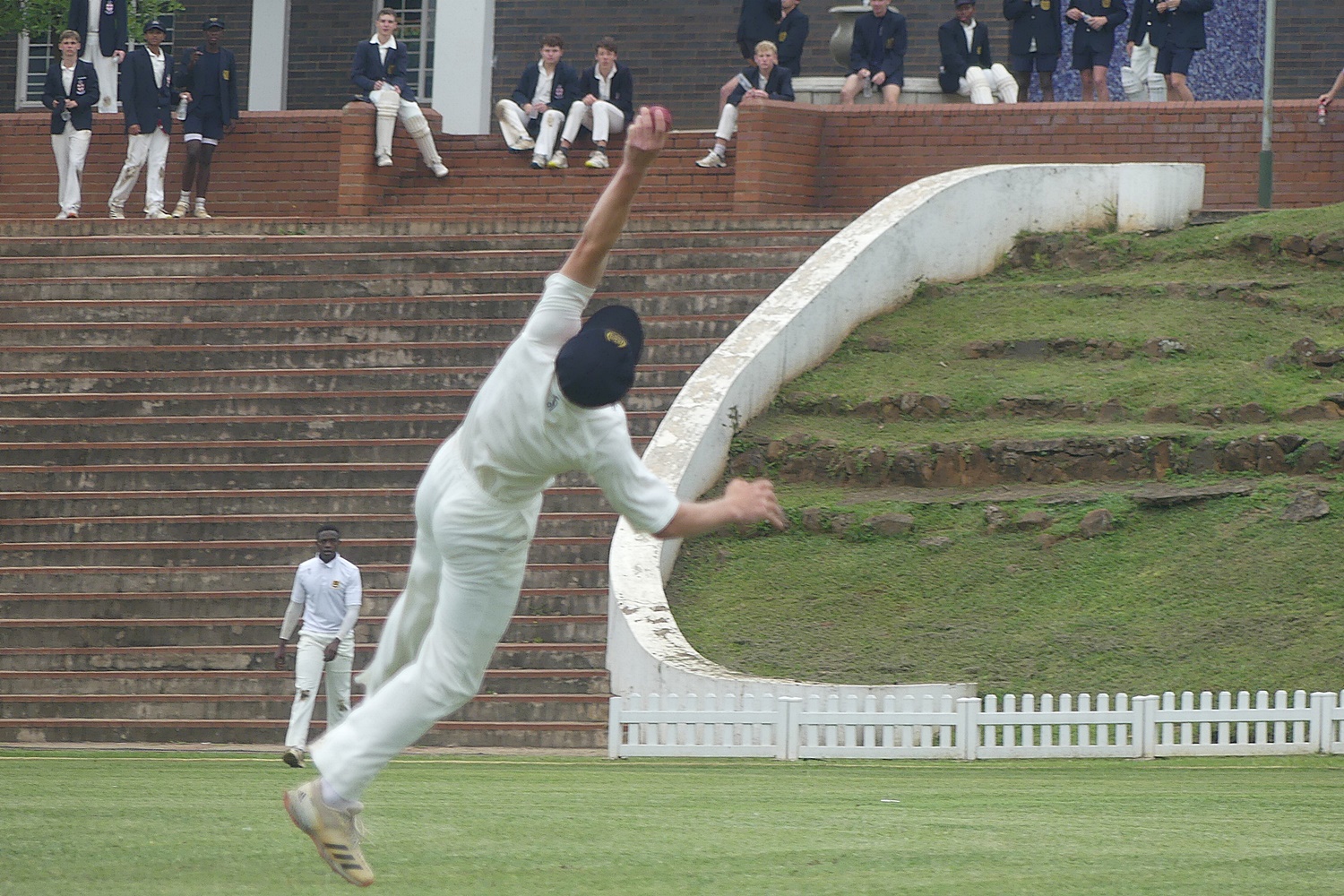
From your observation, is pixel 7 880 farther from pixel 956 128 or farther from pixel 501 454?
pixel 956 128

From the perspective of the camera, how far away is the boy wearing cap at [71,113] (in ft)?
71.2

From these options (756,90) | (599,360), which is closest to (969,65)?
(756,90)

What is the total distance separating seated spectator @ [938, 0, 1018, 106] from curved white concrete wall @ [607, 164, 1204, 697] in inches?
108

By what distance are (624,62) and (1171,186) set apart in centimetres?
1074

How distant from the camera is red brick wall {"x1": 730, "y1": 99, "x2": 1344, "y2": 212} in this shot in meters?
19.8

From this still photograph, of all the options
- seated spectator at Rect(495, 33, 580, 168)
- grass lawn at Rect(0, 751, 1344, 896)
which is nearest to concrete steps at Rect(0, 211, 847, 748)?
seated spectator at Rect(495, 33, 580, 168)

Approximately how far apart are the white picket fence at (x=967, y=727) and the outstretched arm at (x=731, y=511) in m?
Result: 6.15

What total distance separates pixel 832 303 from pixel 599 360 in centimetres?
1161

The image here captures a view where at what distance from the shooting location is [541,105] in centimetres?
2186

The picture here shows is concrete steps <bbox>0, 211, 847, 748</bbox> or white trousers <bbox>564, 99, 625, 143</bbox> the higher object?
white trousers <bbox>564, 99, 625, 143</bbox>

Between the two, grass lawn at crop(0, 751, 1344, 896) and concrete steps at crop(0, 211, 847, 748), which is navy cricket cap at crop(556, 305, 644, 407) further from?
concrete steps at crop(0, 211, 847, 748)

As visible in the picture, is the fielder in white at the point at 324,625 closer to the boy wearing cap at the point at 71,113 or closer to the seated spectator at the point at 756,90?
the seated spectator at the point at 756,90

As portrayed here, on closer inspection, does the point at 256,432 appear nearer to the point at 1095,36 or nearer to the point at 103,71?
the point at 103,71

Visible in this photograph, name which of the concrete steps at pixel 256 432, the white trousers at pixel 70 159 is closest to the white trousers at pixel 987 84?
the concrete steps at pixel 256 432
